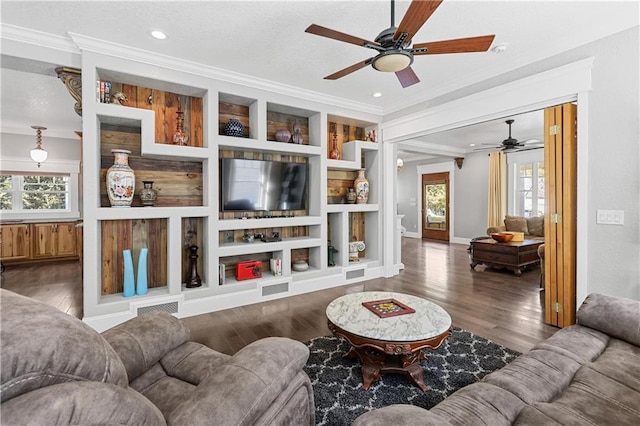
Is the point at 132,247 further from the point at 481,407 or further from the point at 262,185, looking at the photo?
the point at 481,407

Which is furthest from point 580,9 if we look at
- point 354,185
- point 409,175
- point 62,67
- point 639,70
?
point 409,175

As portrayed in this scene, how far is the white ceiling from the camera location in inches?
97.6

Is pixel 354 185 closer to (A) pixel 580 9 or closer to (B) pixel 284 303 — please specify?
(B) pixel 284 303

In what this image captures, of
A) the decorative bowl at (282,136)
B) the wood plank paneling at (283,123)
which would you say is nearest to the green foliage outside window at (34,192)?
the wood plank paneling at (283,123)

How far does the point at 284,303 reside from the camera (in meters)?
3.89

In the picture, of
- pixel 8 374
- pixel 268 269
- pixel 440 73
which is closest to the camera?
pixel 8 374

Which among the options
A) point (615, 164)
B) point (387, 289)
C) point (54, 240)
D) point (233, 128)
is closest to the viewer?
point (615, 164)

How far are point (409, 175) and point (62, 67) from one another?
9.84m

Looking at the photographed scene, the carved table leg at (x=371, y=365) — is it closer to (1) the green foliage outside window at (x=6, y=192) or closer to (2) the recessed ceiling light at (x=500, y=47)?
(2) the recessed ceiling light at (x=500, y=47)

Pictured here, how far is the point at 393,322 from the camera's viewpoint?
6.97 feet

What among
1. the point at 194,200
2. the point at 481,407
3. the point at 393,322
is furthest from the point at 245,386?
the point at 194,200

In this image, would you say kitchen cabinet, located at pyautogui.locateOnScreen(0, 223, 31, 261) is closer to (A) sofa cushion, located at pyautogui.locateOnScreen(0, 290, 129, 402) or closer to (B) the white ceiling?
(B) the white ceiling

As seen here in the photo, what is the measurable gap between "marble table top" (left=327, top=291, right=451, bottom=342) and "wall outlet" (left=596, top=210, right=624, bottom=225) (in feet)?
5.97

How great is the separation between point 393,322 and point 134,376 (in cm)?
154
